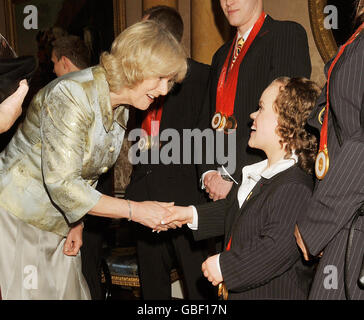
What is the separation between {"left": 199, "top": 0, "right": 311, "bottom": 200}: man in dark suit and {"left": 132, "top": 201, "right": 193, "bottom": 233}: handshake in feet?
1.21

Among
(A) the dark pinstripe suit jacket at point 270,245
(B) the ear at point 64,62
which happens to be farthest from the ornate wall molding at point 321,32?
(A) the dark pinstripe suit jacket at point 270,245

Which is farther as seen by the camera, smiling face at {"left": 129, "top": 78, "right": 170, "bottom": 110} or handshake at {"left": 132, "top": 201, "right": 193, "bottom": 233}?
handshake at {"left": 132, "top": 201, "right": 193, "bottom": 233}

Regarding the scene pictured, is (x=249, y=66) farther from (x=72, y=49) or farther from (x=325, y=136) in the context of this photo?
(x=72, y=49)

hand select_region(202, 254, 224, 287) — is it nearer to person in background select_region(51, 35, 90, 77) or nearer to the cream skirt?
the cream skirt

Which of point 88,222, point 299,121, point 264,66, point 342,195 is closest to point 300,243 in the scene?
point 342,195

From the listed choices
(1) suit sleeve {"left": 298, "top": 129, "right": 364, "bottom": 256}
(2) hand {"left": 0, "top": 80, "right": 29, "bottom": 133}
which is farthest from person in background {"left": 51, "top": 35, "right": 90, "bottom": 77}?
(1) suit sleeve {"left": 298, "top": 129, "right": 364, "bottom": 256}

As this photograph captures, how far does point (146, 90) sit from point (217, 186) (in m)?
0.83

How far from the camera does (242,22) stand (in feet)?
9.61

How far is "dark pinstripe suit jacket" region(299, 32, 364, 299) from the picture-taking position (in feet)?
5.27

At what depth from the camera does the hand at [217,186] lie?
2834 millimetres

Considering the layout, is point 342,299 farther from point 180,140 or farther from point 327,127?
point 180,140

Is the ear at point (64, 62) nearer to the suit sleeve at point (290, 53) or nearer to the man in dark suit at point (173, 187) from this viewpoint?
the man in dark suit at point (173, 187)

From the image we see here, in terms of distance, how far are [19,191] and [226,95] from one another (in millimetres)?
1366

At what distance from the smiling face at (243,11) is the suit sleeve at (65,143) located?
120cm
